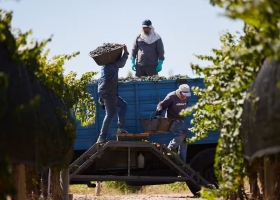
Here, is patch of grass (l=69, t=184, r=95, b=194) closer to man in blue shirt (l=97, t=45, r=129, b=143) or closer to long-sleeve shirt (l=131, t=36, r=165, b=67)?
long-sleeve shirt (l=131, t=36, r=165, b=67)

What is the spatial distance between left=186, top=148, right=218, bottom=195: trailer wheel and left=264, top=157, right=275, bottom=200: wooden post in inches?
365

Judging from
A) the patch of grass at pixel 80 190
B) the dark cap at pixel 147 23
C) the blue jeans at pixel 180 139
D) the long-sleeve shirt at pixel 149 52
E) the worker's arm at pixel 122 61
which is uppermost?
the dark cap at pixel 147 23

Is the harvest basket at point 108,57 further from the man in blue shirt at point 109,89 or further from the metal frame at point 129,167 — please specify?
the metal frame at point 129,167

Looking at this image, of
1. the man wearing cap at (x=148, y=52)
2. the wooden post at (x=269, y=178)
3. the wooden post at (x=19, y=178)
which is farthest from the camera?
the man wearing cap at (x=148, y=52)

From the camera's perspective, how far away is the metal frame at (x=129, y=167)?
58.4 ft

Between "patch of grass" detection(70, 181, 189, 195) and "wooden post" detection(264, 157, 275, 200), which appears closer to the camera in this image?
"wooden post" detection(264, 157, 275, 200)

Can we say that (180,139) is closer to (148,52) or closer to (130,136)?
(130,136)

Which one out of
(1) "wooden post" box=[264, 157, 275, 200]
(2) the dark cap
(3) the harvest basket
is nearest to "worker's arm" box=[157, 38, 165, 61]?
(2) the dark cap

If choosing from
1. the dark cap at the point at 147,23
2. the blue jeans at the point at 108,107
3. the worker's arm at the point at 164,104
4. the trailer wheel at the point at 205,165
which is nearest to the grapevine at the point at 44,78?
the blue jeans at the point at 108,107

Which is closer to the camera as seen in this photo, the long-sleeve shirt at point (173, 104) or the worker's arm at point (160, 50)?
the long-sleeve shirt at point (173, 104)

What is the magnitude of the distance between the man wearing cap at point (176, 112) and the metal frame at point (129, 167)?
0.43 m

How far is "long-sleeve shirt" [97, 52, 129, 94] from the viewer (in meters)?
18.0

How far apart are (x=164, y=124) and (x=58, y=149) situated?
7.53 metres

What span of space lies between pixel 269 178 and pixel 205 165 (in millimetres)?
9474
